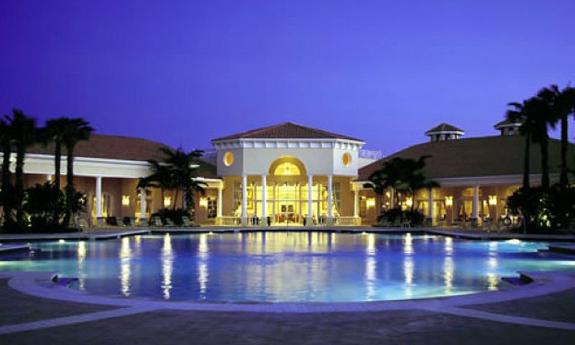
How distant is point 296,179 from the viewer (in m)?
52.7

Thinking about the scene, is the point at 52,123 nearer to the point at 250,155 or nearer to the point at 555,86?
the point at 250,155

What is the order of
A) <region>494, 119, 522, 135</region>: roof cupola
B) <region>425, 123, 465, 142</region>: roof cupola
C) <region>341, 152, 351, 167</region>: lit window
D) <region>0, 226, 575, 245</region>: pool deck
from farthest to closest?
<region>425, 123, 465, 142</region>: roof cupola, <region>494, 119, 522, 135</region>: roof cupola, <region>341, 152, 351, 167</region>: lit window, <region>0, 226, 575, 245</region>: pool deck

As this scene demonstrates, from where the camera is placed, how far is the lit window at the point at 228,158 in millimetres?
49963

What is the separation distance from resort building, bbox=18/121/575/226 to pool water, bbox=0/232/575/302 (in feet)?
53.9

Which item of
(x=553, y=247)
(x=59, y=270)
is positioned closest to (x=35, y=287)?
(x=59, y=270)

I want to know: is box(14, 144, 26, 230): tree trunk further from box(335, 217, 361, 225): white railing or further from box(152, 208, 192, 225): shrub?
box(335, 217, 361, 225): white railing

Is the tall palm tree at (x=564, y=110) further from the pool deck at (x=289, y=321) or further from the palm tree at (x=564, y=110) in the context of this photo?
the pool deck at (x=289, y=321)

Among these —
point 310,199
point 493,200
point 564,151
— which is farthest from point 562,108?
point 310,199

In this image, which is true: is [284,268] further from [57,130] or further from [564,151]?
[57,130]

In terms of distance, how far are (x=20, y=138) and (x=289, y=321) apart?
2692cm

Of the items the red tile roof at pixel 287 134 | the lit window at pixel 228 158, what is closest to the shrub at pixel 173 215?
the lit window at pixel 228 158

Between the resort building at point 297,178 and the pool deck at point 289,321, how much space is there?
3239 centimetres

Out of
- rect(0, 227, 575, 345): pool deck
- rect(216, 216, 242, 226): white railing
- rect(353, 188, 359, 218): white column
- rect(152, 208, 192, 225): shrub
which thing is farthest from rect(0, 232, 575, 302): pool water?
rect(353, 188, 359, 218): white column

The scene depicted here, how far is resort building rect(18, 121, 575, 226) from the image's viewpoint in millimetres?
44344
